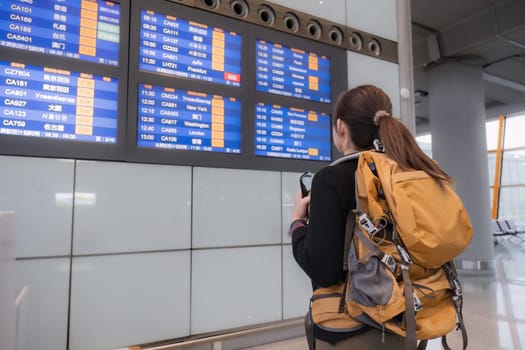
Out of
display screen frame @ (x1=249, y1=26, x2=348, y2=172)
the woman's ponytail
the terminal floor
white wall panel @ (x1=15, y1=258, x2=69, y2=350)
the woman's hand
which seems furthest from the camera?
the terminal floor

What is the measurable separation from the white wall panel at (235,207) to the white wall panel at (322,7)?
4.37 ft

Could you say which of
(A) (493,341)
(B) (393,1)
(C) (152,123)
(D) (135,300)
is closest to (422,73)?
(B) (393,1)

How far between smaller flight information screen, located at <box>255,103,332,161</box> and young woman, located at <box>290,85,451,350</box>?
1.44 m

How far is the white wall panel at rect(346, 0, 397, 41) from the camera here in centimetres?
322

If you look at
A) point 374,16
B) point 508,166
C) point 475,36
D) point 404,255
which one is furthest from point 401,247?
point 508,166

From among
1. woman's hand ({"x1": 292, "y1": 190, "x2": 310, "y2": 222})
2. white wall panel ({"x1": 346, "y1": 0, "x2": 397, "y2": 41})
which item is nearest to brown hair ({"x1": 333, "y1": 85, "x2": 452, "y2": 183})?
woman's hand ({"x1": 292, "y1": 190, "x2": 310, "y2": 222})

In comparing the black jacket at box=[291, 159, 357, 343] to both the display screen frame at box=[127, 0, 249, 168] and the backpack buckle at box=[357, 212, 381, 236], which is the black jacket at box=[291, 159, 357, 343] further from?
the display screen frame at box=[127, 0, 249, 168]

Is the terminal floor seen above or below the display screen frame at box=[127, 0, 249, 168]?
below

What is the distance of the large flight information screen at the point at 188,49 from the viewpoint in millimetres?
2279

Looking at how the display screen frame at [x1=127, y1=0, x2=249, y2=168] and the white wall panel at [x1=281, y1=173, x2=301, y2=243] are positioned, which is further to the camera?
the white wall panel at [x1=281, y1=173, x2=301, y2=243]

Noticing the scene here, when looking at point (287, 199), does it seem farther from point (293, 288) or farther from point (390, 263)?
point (390, 263)

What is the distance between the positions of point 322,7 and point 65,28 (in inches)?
77.1

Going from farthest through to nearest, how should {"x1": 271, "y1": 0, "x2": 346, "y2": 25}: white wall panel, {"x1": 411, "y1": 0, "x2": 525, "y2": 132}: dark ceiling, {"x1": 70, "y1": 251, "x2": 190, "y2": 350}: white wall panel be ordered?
{"x1": 411, "y1": 0, "x2": 525, "y2": 132}: dark ceiling → {"x1": 271, "y1": 0, "x2": 346, "y2": 25}: white wall panel → {"x1": 70, "y1": 251, "x2": 190, "y2": 350}: white wall panel

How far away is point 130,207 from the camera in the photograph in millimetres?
2193
